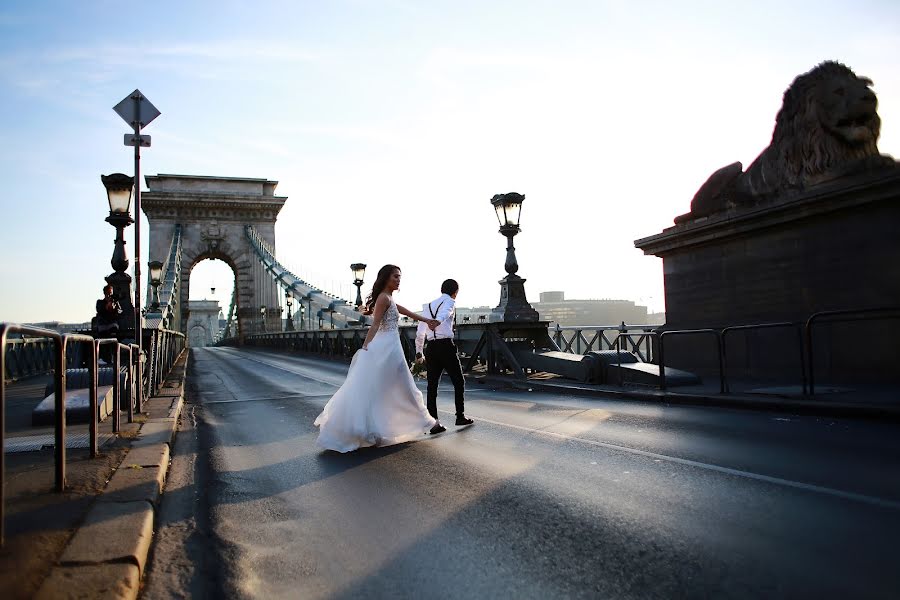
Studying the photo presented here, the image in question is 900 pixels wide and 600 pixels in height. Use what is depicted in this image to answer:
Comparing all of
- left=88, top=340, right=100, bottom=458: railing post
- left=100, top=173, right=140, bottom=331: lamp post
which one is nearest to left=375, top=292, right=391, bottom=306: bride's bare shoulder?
left=88, top=340, right=100, bottom=458: railing post

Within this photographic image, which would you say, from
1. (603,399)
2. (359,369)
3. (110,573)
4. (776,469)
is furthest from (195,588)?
(603,399)

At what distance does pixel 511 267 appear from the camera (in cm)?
1375

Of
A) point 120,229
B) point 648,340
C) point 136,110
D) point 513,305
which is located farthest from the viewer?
point 513,305

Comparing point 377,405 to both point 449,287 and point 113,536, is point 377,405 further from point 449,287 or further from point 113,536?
point 113,536

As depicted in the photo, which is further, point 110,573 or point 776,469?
point 776,469

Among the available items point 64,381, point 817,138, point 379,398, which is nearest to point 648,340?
point 817,138

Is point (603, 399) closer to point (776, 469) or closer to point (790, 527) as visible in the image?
point (776, 469)

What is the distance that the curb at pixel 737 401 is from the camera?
6.85 metres

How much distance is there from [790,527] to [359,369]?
4.11 meters

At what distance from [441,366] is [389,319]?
1419 millimetres

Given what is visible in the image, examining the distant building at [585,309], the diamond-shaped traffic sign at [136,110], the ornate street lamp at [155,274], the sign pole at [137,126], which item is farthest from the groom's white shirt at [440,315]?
the distant building at [585,309]

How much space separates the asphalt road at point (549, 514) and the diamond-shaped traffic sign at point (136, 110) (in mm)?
5375

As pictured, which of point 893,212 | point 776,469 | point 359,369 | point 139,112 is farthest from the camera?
point 139,112

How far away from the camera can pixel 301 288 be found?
46.9 metres
